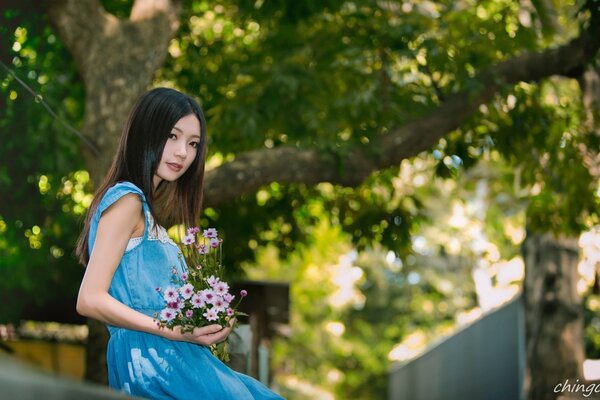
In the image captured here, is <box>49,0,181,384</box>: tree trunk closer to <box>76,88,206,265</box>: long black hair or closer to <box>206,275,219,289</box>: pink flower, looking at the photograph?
<box>76,88,206,265</box>: long black hair

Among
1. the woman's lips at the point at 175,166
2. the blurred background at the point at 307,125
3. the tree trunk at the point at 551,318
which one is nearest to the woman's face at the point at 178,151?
the woman's lips at the point at 175,166

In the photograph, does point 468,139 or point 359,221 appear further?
point 359,221

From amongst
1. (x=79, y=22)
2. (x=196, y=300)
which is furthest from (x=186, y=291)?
(x=79, y=22)

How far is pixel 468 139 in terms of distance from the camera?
30.3 ft

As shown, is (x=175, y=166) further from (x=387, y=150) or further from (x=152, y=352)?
(x=387, y=150)

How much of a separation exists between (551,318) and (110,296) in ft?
31.1

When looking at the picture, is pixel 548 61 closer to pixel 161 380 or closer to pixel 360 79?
pixel 360 79

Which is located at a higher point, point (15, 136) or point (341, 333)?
point (15, 136)

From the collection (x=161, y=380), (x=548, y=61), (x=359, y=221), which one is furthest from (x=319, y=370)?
(x=161, y=380)

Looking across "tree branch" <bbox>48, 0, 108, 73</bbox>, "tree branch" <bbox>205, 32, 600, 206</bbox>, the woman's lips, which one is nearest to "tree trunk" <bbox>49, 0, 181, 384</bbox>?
"tree branch" <bbox>48, 0, 108, 73</bbox>

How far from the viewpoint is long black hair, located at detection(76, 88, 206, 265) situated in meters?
3.42

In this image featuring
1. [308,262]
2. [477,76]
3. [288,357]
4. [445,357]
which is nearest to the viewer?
[477,76]

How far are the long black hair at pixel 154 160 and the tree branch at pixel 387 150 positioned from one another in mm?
3400

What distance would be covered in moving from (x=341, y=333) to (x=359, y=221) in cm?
1886
